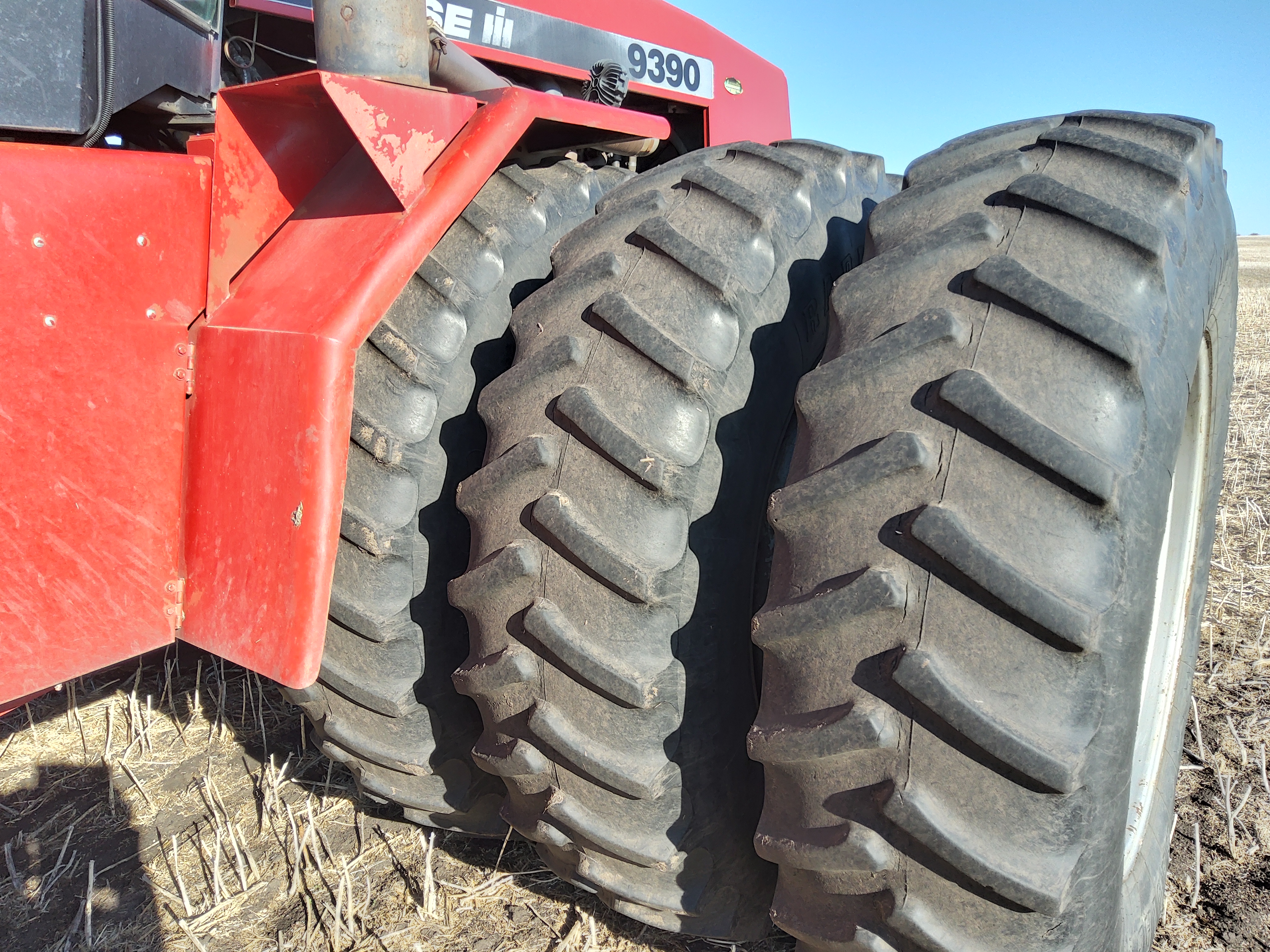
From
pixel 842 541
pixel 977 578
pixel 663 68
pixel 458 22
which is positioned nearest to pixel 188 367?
pixel 842 541

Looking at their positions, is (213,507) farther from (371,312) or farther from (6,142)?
(6,142)

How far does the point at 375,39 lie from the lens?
4.25ft

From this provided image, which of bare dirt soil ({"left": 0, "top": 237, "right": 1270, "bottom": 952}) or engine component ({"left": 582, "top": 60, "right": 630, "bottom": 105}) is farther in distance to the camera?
engine component ({"left": 582, "top": 60, "right": 630, "bottom": 105})

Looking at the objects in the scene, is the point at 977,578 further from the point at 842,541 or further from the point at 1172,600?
the point at 1172,600

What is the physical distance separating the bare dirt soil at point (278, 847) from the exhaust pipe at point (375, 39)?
144cm

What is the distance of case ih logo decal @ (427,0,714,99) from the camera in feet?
8.49

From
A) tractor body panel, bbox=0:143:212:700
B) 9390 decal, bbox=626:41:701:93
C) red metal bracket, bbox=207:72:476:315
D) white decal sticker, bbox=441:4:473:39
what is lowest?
tractor body panel, bbox=0:143:212:700

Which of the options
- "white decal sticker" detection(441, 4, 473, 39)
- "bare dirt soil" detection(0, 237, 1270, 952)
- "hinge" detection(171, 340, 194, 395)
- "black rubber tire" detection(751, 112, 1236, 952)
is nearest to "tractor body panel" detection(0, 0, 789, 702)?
"hinge" detection(171, 340, 194, 395)

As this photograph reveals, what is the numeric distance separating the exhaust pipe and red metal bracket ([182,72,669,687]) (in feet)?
0.22

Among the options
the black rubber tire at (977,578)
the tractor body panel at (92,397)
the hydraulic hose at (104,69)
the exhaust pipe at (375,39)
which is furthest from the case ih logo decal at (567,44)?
the black rubber tire at (977,578)

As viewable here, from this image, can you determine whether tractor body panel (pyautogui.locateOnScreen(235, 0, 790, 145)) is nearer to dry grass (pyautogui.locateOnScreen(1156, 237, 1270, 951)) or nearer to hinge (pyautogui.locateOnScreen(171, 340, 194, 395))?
hinge (pyautogui.locateOnScreen(171, 340, 194, 395))

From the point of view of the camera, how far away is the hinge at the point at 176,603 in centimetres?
131

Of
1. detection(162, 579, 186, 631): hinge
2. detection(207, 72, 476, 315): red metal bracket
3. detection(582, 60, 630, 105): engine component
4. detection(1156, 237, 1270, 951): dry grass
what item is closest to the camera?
detection(207, 72, 476, 315): red metal bracket

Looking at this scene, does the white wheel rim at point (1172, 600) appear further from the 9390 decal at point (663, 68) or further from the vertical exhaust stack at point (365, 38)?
the 9390 decal at point (663, 68)
